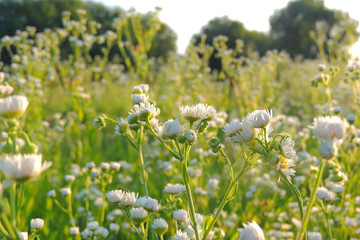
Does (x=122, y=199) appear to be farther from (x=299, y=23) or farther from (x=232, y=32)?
(x=299, y=23)

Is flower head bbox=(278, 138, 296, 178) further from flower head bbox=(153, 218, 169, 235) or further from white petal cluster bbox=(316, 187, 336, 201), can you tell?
white petal cluster bbox=(316, 187, 336, 201)

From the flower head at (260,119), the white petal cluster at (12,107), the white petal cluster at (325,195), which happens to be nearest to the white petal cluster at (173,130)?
the flower head at (260,119)

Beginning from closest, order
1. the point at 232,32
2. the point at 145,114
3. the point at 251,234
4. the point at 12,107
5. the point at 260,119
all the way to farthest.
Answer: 1. the point at 251,234
2. the point at 12,107
3. the point at 260,119
4. the point at 145,114
5. the point at 232,32

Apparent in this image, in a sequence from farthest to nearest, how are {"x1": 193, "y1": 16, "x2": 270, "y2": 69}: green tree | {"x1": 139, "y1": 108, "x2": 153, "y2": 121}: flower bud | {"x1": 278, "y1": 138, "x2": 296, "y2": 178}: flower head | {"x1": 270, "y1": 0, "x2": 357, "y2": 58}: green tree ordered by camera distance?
{"x1": 270, "y1": 0, "x2": 357, "y2": 58}: green tree
{"x1": 193, "y1": 16, "x2": 270, "y2": 69}: green tree
{"x1": 139, "y1": 108, "x2": 153, "y2": 121}: flower bud
{"x1": 278, "y1": 138, "x2": 296, "y2": 178}: flower head

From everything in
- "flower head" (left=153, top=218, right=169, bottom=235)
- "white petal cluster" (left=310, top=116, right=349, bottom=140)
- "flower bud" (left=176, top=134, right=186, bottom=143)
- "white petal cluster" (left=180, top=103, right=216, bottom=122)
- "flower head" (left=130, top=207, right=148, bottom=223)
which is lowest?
"flower head" (left=153, top=218, right=169, bottom=235)

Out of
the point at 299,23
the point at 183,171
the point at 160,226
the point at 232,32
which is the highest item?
the point at 299,23

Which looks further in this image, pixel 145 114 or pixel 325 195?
pixel 325 195

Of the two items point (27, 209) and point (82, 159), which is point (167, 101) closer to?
point (82, 159)

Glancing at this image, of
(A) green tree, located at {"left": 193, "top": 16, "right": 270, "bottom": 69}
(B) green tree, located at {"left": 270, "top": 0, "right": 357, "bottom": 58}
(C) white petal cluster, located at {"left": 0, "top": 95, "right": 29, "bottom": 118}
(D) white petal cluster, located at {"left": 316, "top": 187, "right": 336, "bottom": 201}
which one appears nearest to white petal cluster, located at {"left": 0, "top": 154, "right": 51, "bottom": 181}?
(C) white petal cluster, located at {"left": 0, "top": 95, "right": 29, "bottom": 118}

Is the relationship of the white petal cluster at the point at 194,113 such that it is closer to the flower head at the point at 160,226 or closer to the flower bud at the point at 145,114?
the flower bud at the point at 145,114

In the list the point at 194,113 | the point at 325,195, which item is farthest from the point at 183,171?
the point at 325,195

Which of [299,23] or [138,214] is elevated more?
[299,23]

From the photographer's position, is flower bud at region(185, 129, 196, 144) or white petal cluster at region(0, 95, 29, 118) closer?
white petal cluster at region(0, 95, 29, 118)

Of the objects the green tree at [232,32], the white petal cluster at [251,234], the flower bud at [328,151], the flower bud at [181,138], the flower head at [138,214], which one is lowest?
the flower head at [138,214]
